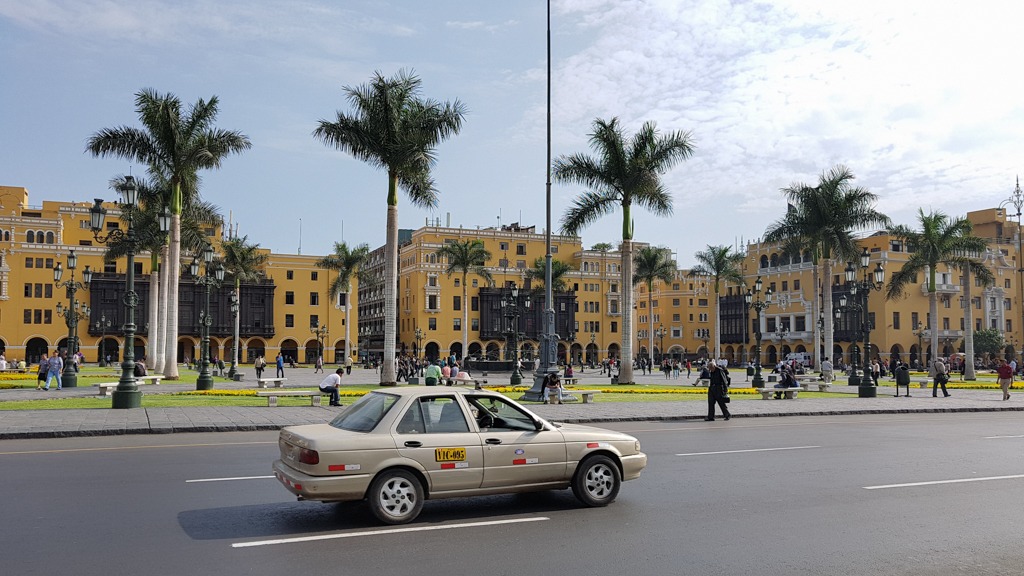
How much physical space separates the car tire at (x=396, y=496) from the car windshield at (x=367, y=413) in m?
0.54

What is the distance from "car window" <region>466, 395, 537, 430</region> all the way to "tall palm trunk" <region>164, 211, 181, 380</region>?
30.3m

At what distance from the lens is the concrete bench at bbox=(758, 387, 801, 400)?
2769 centimetres

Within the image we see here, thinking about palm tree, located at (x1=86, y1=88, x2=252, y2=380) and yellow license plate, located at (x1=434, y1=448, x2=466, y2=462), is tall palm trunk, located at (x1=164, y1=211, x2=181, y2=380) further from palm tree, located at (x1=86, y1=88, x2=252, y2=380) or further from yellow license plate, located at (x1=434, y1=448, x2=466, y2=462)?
yellow license plate, located at (x1=434, y1=448, x2=466, y2=462)

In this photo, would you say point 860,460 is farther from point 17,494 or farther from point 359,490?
point 17,494

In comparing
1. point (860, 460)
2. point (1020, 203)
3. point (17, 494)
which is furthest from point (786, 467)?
point (1020, 203)

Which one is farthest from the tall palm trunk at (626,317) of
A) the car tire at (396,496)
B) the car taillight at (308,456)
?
the car taillight at (308,456)

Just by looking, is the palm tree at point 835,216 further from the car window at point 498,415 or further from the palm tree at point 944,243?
the car window at point 498,415

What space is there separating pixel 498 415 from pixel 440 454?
865 millimetres

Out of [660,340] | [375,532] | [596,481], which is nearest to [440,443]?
[375,532]

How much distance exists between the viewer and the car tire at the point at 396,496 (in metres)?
7.41

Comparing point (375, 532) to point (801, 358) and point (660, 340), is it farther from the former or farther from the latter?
point (660, 340)

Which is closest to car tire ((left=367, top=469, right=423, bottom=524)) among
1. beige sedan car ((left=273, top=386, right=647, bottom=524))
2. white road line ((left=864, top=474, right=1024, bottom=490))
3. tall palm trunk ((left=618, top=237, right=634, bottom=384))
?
beige sedan car ((left=273, top=386, right=647, bottom=524))

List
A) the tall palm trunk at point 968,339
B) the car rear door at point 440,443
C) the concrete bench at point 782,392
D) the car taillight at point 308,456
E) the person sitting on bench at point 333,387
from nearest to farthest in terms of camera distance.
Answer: the car taillight at point 308,456 → the car rear door at point 440,443 → the person sitting on bench at point 333,387 → the concrete bench at point 782,392 → the tall palm trunk at point 968,339

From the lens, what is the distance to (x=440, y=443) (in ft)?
25.3
